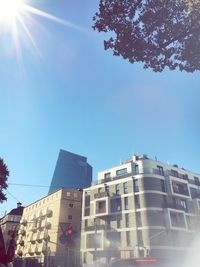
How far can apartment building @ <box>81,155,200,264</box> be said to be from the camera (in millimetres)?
39219

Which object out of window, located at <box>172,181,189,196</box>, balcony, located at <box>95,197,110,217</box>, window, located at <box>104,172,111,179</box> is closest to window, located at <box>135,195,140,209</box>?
balcony, located at <box>95,197,110,217</box>

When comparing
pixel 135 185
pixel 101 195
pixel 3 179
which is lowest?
pixel 3 179

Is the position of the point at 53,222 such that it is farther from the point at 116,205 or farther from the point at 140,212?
the point at 140,212

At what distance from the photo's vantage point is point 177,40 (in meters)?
10.7

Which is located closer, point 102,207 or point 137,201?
point 137,201

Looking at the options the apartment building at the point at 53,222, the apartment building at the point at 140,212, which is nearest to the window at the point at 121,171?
the apartment building at the point at 140,212

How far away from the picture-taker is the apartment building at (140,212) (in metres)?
39.2

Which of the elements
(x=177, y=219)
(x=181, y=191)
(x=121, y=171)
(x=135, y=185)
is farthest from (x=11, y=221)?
(x=177, y=219)

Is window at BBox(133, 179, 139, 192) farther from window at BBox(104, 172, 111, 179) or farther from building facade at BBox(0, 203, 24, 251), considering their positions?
building facade at BBox(0, 203, 24, 251)

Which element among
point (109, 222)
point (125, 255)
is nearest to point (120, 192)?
point (109, 222)

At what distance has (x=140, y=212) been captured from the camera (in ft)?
136

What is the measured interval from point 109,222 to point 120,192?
18.7 ft

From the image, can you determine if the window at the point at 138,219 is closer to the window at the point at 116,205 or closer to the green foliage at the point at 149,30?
the window at the point at 116,205

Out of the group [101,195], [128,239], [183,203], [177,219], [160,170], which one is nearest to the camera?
[128,239]
